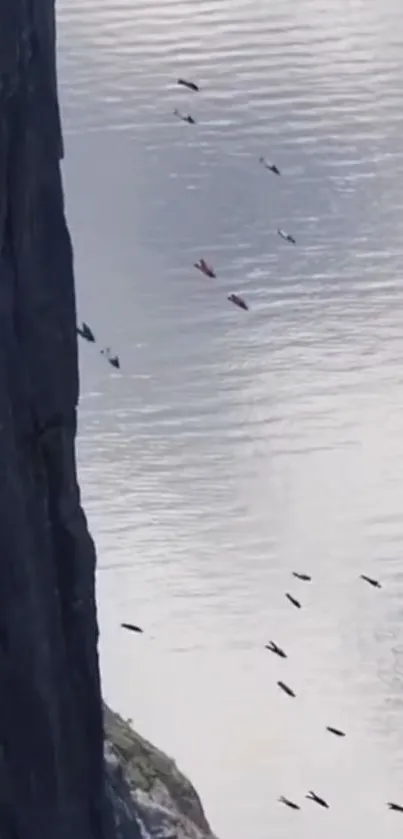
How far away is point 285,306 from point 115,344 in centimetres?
138

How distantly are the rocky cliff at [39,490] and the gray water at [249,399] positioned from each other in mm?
4372

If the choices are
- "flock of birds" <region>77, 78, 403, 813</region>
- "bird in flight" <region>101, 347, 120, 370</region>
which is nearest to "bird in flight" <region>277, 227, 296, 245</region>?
"flock of birds" <region>77, 78, 403, 813</region>

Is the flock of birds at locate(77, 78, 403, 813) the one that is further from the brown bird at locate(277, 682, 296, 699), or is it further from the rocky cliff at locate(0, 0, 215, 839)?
the rocky cliff at locate(0, 0, 215, 839)

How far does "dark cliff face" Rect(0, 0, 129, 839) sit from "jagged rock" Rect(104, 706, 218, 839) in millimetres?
646

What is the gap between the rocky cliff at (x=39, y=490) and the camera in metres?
4.64

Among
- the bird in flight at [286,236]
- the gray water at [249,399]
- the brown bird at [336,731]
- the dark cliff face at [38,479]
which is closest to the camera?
the dark cliff face at [38,479]

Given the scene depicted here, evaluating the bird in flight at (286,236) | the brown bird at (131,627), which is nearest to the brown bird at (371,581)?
the brown bird at (131,627)

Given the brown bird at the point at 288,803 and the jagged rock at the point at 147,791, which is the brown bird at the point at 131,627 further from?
the jagged rock at the point at 147,791

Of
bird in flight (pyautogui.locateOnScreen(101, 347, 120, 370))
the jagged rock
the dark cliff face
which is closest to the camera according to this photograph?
the dark cliff face

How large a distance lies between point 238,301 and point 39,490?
8072mm

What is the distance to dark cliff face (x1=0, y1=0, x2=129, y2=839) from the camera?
183 inches

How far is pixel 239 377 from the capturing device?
523 inches

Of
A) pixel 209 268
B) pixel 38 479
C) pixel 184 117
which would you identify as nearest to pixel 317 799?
pixel 38 479

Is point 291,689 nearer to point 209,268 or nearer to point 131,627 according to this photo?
point 131,627
